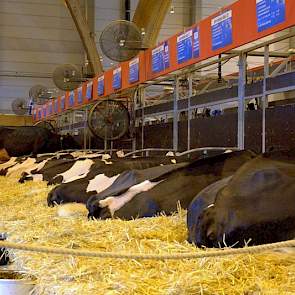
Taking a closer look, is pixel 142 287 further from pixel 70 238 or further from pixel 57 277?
pixel 70 238

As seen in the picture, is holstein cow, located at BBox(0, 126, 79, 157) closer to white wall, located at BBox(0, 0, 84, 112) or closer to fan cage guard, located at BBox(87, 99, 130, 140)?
fan cage guard, located at BBox(87, 99, 130, 140)

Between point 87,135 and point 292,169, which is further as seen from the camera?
point 87,135

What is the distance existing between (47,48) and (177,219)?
794 inches

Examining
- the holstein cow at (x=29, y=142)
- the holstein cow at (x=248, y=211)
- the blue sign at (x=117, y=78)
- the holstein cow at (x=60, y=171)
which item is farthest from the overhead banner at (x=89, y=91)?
the holstein cow at (x=248, y=211)

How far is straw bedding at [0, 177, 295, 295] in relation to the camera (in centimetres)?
193

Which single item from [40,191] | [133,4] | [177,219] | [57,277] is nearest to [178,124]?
[40,191]

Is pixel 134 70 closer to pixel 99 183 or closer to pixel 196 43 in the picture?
pixel 196 43

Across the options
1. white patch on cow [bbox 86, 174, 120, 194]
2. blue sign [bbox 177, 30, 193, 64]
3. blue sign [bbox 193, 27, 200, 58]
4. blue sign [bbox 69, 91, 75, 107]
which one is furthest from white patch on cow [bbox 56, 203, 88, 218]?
blue sign [bbox 69, 91, 75, 107]

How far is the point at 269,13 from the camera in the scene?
431 cm

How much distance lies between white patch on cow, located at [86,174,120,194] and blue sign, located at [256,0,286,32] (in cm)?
160

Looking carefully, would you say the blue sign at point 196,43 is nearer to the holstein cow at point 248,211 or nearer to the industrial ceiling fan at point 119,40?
the industrial ceiling fan at point 119,40

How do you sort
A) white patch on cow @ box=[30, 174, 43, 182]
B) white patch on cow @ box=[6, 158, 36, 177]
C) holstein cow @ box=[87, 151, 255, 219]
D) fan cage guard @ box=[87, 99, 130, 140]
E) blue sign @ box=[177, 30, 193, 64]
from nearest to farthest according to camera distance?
holstein cow @ box=[87, 151, 255, 219] → blue sign @ box=[177, 30, 193, 64] → white patch on cow @ box=[30, 174, 43, 182] → white patch on cow @ box=[6, 158, 36, 177] → fan cage guard @ box=[87, 99, 130, 140]

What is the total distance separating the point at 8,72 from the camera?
2206 cm

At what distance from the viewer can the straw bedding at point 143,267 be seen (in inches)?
75.8
